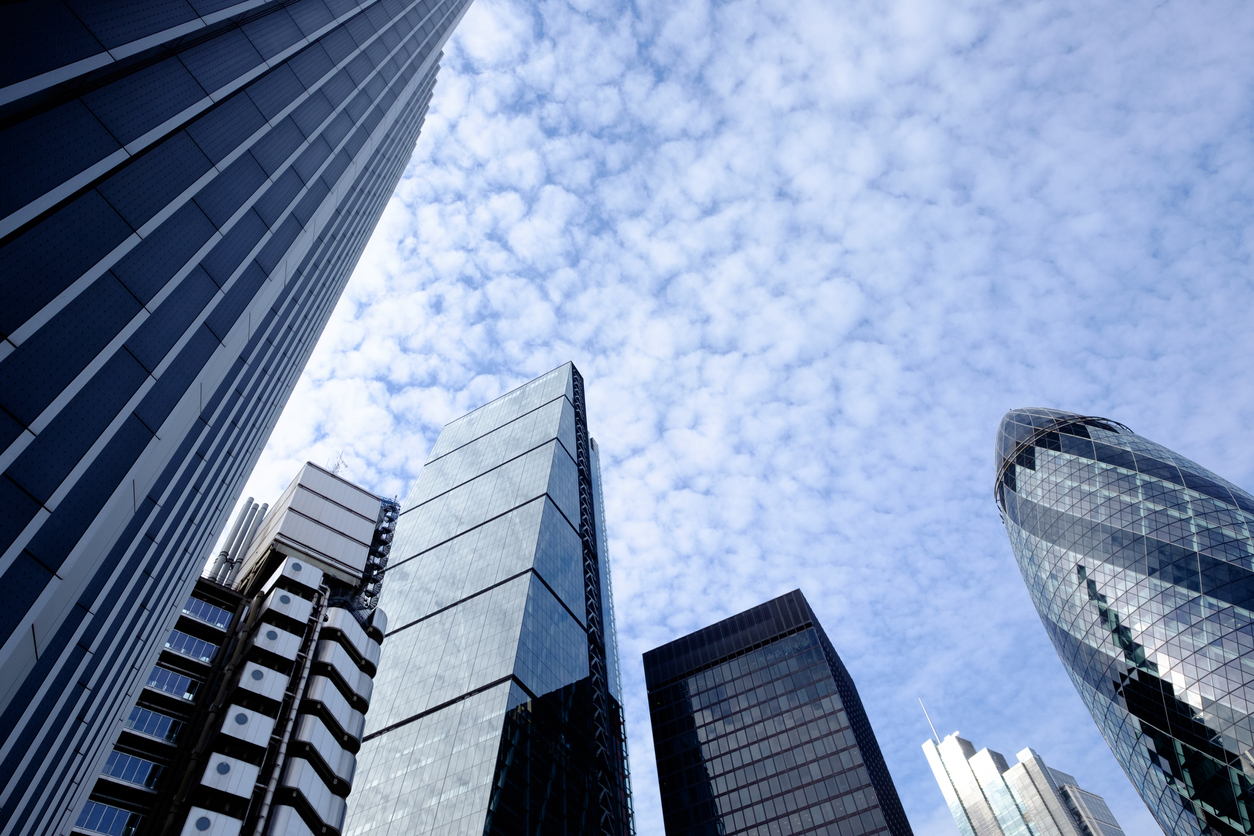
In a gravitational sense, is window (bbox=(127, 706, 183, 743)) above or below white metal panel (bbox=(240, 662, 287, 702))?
below

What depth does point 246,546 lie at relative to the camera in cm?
6719

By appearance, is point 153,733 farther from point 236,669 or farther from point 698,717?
point 698,717

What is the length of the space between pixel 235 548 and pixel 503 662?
28.7 meters

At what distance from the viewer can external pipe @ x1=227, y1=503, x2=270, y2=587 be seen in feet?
207

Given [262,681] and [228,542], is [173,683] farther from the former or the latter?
[228,542]

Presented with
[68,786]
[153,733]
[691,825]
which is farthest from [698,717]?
[68,786]

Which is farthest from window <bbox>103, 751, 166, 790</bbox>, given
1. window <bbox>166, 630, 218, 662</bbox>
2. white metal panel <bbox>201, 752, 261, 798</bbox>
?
window <bbox>166, 630, 218, 662</bbox>

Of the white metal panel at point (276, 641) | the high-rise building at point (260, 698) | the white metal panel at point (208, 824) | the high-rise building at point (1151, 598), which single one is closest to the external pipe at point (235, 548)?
the high-rise building at point (260, 698)

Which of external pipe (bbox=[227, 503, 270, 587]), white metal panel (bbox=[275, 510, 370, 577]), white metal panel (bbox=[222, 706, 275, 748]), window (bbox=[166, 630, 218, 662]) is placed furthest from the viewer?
external pipe (bbox=[227, 503, 270, 587])

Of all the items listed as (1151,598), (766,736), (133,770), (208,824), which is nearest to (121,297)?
(208,824)

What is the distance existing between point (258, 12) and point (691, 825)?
99.7m

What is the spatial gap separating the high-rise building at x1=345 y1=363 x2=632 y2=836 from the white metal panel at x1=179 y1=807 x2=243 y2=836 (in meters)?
22.9

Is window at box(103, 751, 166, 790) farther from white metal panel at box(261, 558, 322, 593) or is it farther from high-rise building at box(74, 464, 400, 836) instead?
white metal panel at box(261, 558, 322, 593)

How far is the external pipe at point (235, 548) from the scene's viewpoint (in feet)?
205
